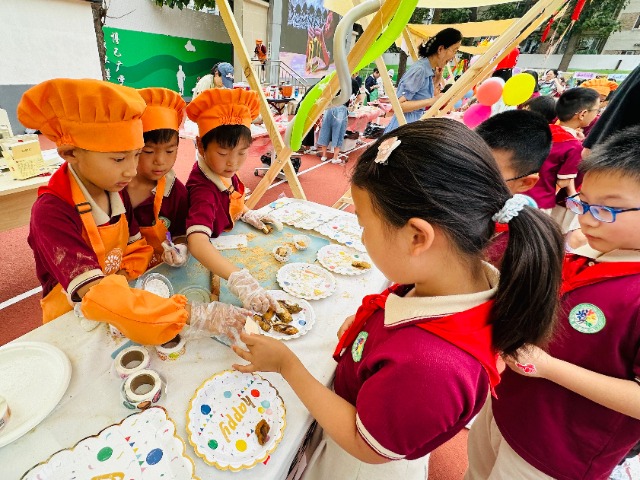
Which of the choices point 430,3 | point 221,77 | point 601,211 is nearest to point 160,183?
point 601,211

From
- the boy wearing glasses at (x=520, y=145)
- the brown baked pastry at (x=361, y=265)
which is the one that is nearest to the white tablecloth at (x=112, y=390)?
the brown baked pastry at (x=361, y=265)

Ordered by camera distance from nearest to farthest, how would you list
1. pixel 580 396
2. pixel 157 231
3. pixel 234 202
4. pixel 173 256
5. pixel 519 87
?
pixel 580 396 < pixel 173 256 < pixel 157 231 < pixel 234 202 < pixel 519 87

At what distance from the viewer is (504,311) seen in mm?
659

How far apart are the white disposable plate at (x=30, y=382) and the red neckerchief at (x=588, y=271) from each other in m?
1.47

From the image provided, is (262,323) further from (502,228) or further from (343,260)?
(502,228)

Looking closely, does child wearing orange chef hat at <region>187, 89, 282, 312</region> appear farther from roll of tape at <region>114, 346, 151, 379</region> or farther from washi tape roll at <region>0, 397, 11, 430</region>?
washi tape roll at <region>0, 397, 11, 430</region>

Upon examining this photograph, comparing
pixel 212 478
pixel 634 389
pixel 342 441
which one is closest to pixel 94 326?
pixel 212 478

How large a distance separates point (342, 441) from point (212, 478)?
12.0 inches

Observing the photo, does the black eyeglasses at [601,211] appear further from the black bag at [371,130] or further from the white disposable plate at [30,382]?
the black bag at [371,130]

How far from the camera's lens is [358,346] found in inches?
34.6

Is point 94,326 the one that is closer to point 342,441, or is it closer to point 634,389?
point 342,441

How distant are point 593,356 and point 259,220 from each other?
1.56 m

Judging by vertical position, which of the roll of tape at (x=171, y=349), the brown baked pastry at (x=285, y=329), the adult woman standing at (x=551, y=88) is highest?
the adult woman standing at (x=551, y=88)

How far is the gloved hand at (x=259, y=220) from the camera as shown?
6.08 feet
